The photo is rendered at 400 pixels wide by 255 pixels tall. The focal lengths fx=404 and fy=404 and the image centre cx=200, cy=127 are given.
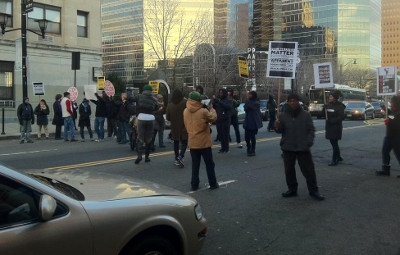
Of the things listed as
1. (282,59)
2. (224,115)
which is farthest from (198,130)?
(282,59)

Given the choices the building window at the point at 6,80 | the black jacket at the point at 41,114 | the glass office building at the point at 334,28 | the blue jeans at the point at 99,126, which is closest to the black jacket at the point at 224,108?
the blue jeans at the point at 99,126

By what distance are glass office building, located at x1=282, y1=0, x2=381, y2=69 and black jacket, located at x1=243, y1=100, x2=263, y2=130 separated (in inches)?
3075

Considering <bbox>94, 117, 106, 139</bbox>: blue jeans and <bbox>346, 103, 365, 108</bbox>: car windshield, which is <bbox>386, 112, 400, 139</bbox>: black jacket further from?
<bbox>346, 103, 365, 108</bbox>: car windshield

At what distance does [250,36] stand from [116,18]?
51.8ft

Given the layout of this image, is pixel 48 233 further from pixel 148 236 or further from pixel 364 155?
pixel 364 155

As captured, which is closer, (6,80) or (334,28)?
(6,80)

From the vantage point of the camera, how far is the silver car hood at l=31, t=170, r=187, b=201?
3229 mm

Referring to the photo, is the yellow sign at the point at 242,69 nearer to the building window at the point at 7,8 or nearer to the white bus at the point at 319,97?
the white bus at the point at 319,97

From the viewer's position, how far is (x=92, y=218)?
2.89 m

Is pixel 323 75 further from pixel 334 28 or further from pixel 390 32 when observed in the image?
pixel 390 32

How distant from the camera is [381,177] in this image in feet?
27.0

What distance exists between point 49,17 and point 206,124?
25005 mm

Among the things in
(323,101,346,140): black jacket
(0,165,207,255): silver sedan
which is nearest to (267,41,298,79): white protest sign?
(323,101,346,140): black jacket

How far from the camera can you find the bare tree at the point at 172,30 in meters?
30.5
